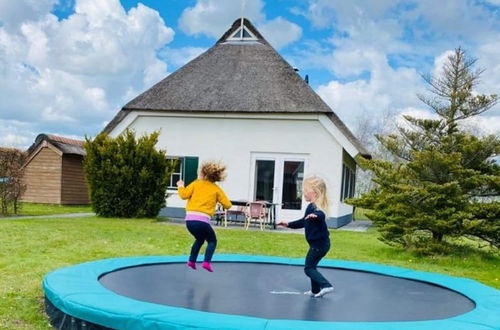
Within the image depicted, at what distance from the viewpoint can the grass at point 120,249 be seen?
493cm

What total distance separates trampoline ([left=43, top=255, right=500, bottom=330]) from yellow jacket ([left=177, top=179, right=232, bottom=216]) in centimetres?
66

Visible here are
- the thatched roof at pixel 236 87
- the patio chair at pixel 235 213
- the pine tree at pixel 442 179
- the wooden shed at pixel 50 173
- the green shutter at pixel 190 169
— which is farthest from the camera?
the wooden shed at pixel 50 173

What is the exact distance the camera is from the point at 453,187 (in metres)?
7.42

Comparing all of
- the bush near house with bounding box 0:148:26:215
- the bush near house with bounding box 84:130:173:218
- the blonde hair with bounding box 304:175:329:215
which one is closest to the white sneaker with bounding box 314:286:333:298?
the blonde hair with bounding box 304:175:329:215

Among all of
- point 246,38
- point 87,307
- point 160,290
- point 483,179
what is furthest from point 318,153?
point 87,307

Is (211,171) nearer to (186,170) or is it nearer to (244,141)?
(244,141)

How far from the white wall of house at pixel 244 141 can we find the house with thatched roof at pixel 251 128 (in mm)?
24

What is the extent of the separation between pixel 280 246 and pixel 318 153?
15.5ft

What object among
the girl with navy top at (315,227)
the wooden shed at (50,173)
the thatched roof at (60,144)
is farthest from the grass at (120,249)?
the thatched roof at (60,144)

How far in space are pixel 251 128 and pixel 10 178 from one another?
5590 mm

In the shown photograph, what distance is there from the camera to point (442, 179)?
25.7 feet

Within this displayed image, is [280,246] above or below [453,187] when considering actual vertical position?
below

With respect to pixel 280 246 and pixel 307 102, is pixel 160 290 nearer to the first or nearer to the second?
pixel 280 246

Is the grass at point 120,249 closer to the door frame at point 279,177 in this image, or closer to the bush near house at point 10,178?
the bush near house at point 10,178
